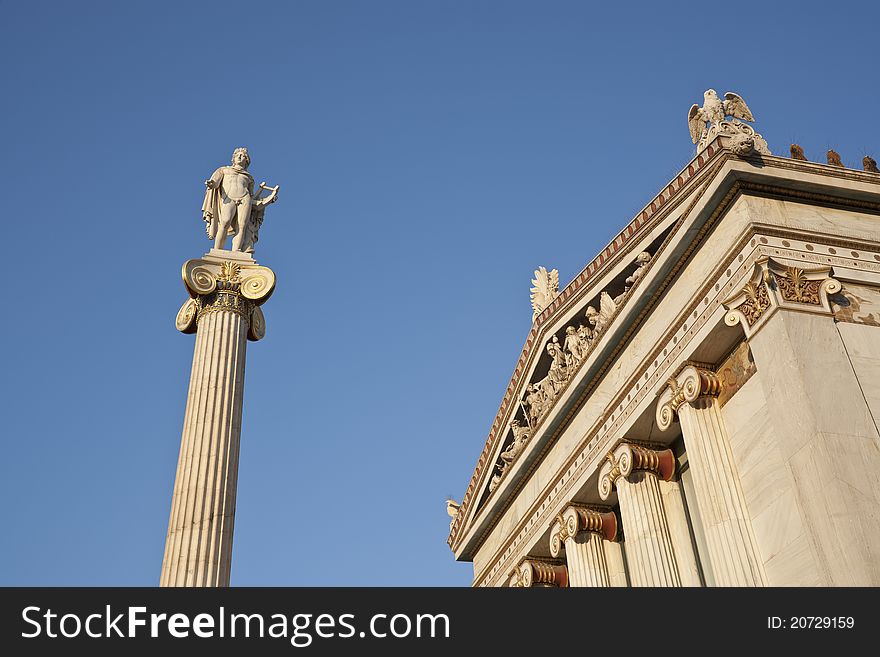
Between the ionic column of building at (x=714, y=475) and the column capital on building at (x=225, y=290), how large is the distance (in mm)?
7918

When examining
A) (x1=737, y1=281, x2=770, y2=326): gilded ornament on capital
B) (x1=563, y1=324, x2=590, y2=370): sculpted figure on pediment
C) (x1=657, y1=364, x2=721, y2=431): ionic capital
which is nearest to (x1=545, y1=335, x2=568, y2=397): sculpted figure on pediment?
(x1=563, y1=324, x2=590, y2=370): sculpted figure on pediment

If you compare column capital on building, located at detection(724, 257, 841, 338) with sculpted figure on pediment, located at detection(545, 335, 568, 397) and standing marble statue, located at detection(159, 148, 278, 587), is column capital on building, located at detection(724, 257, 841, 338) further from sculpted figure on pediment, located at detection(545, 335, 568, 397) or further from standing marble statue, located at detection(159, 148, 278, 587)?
standing marble statue, located at detection(159, 148, 278, 587)

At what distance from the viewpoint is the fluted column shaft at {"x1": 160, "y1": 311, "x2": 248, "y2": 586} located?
16.3 m

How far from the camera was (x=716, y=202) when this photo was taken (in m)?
17.4

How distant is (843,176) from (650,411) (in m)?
5.55

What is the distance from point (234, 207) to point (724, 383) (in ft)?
33.2

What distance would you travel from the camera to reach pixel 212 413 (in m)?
17.9

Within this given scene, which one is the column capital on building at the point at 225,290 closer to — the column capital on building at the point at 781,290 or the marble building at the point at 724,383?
the marble building at the point at 724,383

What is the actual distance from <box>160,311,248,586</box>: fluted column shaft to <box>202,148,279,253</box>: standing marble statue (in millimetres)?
2119

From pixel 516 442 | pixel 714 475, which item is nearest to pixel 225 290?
pixel 714 475

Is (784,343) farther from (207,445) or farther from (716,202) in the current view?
(207,445)

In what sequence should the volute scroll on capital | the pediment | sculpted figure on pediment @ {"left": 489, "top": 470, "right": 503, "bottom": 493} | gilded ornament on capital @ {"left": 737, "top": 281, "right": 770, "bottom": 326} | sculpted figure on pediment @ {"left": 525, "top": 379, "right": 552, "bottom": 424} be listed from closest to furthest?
1. gilded ornament on capital @ {"left": 737, "top": 281, "right": 770, "bottom": 326}
2. the pediment
3. the volute scroll on capital
4. sculpted figure on pediment @ {"left": 525, "top": 379, "right": 552, "bottom": 424}
5. sculpted figure on pediment @ {"left": 489, "top": 470, "right": 503, "bottom": 493}

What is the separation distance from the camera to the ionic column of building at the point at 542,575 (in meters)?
24.8
